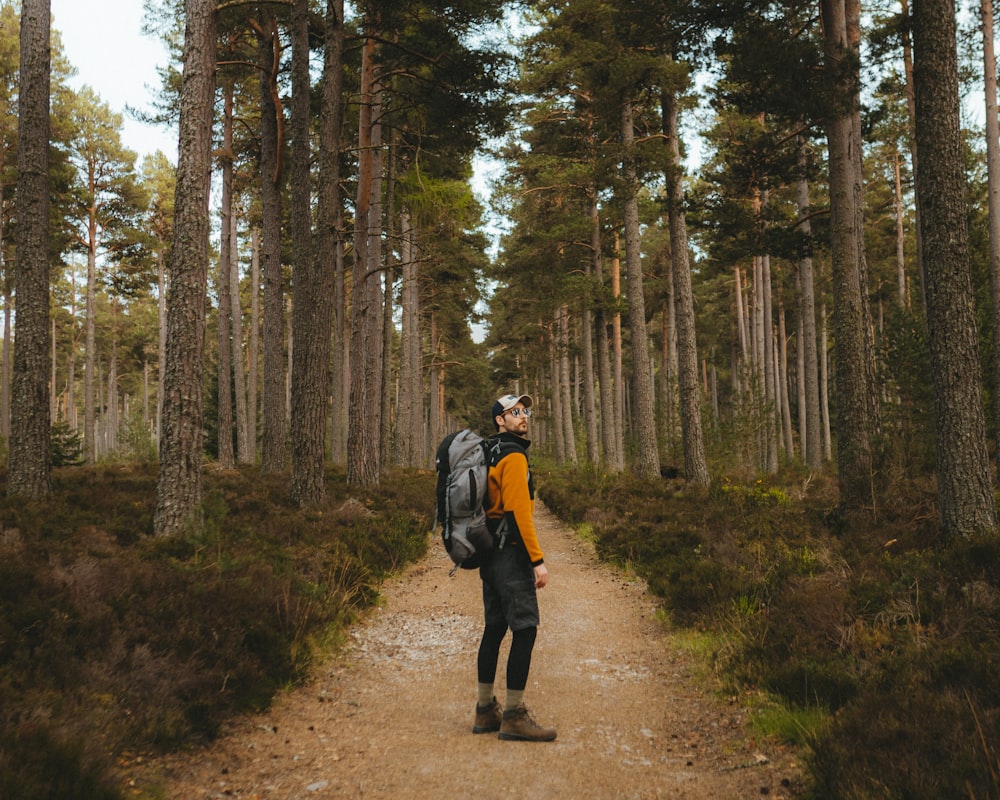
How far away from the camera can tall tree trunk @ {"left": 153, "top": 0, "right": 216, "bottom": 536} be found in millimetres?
7652

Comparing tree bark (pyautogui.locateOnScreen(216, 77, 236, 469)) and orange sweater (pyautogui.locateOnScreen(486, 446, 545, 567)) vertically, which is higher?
tree bark (pyautogui.locateOnScreen(216, 77, 236, 469))

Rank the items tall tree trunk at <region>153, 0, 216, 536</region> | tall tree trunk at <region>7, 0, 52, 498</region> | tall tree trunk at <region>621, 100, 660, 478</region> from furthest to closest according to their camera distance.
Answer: tall tree trunk at <region>621, 100, 660, 478</region>, tall tree trunk at <region>7, 0, 52, 498</region>, tall tree trunk at <region>153, 0, 216, 536</region>

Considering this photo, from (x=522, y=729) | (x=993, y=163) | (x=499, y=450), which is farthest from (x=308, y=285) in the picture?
(x=993, y=163)

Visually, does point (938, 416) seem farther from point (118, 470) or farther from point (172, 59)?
point (172, 59)

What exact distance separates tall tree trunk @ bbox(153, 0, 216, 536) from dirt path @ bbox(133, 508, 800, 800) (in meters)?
2.75

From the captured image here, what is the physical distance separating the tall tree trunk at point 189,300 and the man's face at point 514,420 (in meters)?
4.66

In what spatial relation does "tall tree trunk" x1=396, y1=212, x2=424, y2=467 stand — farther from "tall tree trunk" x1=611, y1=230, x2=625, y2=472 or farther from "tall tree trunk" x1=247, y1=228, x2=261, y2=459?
"tall tree trunk" x1=611, y1=230, x2=625, y2=472

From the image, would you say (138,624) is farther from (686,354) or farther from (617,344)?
(617,344)

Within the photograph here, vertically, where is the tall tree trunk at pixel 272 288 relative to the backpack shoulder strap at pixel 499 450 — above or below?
above

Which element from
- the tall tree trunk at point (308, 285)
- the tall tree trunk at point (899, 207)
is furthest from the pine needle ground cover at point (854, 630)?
the tall tree trunk at point (899, 207)

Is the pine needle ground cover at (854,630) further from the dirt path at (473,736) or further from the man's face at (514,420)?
the man's face at (514,420)

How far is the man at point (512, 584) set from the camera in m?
4.40

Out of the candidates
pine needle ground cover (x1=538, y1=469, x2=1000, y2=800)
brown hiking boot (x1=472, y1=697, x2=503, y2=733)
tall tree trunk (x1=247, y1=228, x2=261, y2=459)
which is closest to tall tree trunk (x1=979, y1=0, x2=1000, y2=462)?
pine needle ground cover (x1=538, y1=469, x2=1000, y2=800)

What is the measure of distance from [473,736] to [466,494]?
169cm
